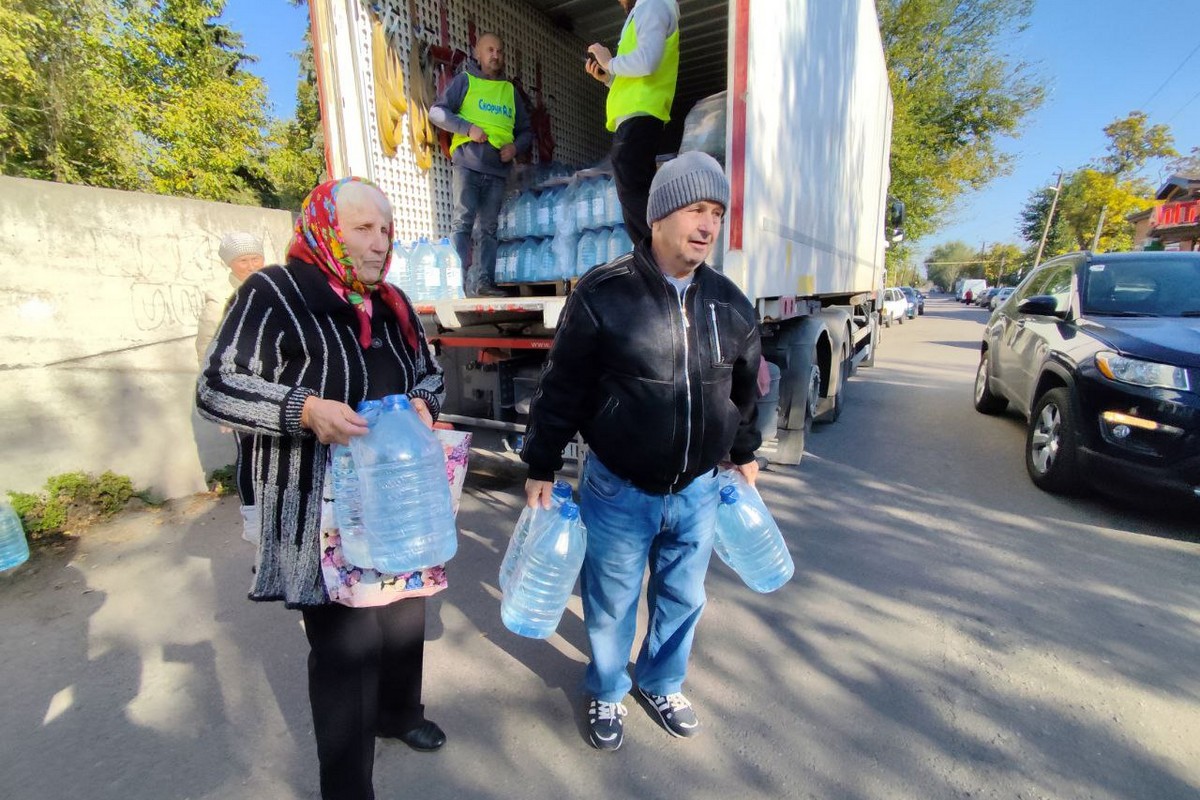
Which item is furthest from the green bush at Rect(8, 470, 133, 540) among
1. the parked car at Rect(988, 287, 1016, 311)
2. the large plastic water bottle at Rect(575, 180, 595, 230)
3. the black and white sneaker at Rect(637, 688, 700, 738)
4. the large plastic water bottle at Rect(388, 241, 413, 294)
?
the parked car at Rect(988, 287, 1016, 311)

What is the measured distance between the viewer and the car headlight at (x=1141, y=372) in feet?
10.5

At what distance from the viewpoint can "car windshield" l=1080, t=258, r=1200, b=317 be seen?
399 cm

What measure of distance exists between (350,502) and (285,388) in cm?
33

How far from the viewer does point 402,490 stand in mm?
1502

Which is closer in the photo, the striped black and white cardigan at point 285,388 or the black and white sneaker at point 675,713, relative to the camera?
the striped black and white cardigan at point 285,388

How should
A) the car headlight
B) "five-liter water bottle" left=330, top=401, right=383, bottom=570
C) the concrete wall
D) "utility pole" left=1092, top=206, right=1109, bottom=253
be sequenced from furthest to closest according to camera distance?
1. "utility pole" left=1092, top=206, right=1109, bottom=253
2. the concrete wall
3. the car headlight
4. "five-liter water bottle" left=330, top=401, right=383, bottom=570

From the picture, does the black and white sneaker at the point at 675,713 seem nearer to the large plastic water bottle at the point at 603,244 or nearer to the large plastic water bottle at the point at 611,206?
the large plastic water bottle at the point at 603,244

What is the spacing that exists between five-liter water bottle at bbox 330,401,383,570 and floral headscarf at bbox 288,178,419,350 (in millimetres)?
278

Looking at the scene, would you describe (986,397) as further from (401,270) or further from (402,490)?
(402,490)

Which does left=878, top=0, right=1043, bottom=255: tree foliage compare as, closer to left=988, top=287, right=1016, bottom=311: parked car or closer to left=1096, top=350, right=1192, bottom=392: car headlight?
left=988, top=287, right=1016, bottom=311: parked car

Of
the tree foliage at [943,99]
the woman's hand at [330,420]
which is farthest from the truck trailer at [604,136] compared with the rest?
the tree foliage at [943,99]

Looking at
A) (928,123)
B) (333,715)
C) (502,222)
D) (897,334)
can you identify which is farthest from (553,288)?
(928,123)

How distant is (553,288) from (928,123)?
21.2 meters

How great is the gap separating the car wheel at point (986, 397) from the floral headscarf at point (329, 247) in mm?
6773
